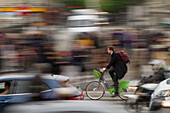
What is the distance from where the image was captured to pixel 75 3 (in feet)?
22.1

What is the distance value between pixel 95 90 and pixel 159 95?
395 centimetres

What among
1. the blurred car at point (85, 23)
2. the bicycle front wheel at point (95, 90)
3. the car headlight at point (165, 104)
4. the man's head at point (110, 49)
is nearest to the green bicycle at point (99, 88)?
the bicycle front wheel at point (95, 90)

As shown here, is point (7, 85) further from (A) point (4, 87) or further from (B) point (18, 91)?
(B) point (18, 91)

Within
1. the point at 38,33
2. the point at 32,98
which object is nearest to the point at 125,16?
the point at 38,33

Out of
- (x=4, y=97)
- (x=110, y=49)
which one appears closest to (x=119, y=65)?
(x=110, y=49)

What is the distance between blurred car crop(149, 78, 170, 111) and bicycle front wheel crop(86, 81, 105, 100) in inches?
141

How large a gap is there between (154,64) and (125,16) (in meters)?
1.32

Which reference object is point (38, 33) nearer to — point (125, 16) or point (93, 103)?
point (125, 16)

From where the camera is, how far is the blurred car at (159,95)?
7.41 metres

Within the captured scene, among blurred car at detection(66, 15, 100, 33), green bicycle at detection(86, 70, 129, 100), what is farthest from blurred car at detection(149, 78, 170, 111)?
blurred car at detection(66, 15, 100, 33)

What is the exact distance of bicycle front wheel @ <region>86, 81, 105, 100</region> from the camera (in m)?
11.3

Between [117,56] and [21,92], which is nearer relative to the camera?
[21,92]

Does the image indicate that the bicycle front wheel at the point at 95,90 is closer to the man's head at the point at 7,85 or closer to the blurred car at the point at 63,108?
the man's head at the point at 7,85

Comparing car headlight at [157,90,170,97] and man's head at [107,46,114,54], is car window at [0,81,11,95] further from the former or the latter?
man's head at [107,46,114,54]
